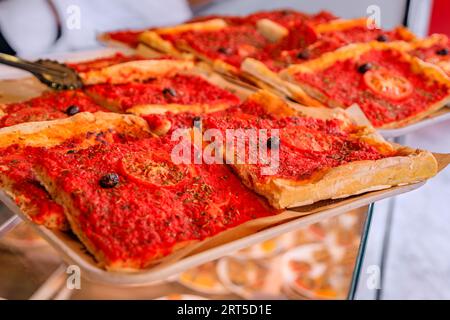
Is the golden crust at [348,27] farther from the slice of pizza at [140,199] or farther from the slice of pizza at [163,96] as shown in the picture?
the slice of pizza at [140,199]

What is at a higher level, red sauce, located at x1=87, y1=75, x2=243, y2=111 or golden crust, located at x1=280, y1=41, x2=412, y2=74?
red sauce, located at x1=87, y1=75, x2=243, y2=111

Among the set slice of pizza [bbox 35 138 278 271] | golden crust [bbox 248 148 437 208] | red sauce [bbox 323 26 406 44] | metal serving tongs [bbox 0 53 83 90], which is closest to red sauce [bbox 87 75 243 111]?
metal serving tongs [bbox 0 53 83 90]

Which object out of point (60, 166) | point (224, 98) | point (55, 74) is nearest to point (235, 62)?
point (224, 98)

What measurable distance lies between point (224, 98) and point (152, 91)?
0.50 meters

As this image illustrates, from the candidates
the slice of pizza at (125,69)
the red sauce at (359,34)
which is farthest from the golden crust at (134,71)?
the red sauce at (359,34)

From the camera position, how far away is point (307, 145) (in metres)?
3.09

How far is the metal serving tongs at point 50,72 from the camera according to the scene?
379cm

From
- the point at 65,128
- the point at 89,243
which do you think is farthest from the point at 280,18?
the point at 89,243

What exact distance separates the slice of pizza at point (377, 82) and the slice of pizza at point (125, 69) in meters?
0.89

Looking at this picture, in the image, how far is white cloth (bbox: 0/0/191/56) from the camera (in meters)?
5.14

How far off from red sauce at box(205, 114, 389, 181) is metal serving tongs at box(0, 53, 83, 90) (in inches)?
48.3

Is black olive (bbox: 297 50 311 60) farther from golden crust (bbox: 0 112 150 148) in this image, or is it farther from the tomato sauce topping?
the tomato sauce topping

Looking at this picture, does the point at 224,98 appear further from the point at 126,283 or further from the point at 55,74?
Result: the point at 126,283
